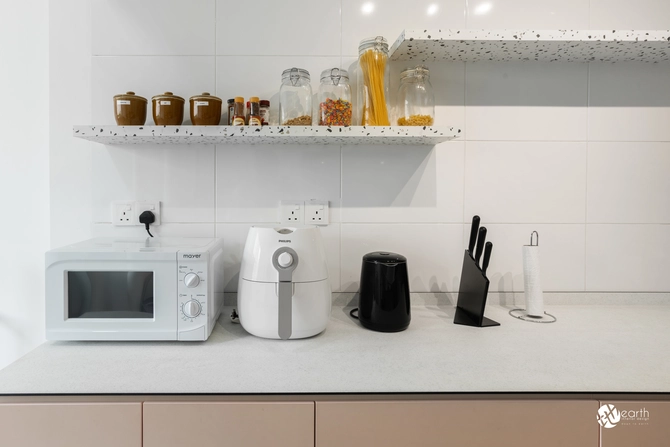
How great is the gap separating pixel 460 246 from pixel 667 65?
3.50ft

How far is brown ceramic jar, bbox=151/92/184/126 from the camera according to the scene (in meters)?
1.29

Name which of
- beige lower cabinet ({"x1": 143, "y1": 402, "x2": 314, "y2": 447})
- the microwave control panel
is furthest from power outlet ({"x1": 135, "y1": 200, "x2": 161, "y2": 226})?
beige lower cabinet ({"x1": 143, "y1": 402, "x2": 314, "y2": 447})

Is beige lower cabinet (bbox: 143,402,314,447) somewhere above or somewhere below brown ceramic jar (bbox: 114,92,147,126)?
below

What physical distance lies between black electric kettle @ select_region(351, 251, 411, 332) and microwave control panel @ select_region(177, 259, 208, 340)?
0.51 metres

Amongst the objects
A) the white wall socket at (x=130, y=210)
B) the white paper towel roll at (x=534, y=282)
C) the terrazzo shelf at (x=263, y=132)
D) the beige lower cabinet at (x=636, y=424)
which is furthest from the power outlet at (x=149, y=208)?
the beige lower cabinet at (x=636, y=424)

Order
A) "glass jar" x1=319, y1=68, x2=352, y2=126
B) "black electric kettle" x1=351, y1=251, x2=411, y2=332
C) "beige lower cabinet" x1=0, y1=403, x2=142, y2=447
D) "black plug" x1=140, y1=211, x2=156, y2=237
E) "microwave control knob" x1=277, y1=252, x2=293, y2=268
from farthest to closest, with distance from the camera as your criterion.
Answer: "black plug" x1=140, y1=211, x2=156, y2=237 → "glass jar" x1=319, y1=68, x2=352, y2=126 → "black electric kettle" x1=351, y1=251, x2=411, y2=332 → "microwave control knob" x1=277, y1=252, x2=293, y2=268 → "beige lower cabinet" x1=0, y1=403, x2=142, y2=447

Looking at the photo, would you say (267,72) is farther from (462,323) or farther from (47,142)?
(462,323)

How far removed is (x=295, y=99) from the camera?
1350 mm

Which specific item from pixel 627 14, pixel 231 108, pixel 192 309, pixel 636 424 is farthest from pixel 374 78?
pixel 636 424

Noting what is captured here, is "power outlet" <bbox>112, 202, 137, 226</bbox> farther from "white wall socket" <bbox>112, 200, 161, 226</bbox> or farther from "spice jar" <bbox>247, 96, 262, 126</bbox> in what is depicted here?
"spice jar" <bbox>247, 96, 262, 126</bbox>

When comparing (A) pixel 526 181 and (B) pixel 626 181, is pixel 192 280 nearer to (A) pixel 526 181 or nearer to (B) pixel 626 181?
(A) pixel 526 181

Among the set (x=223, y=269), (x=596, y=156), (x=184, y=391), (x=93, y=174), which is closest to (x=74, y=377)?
(x=184, y=391)

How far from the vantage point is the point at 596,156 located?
4.97 feet

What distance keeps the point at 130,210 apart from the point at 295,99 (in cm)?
76
